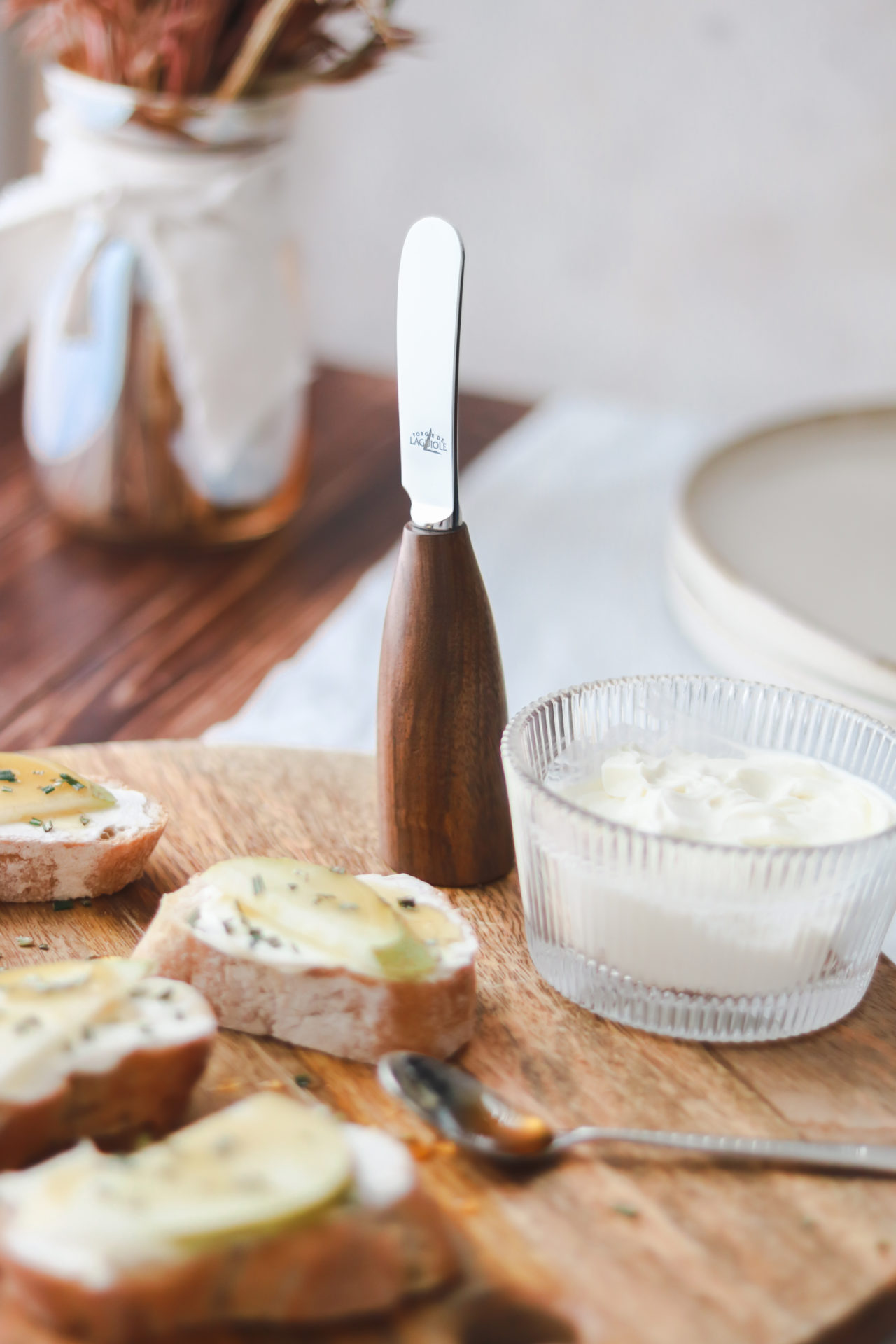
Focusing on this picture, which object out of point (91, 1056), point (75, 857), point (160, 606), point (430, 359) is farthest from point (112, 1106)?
point (160, 606)

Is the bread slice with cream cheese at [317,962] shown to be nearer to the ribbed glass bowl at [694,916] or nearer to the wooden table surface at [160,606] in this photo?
the ribbed glass bowl at [694,916]

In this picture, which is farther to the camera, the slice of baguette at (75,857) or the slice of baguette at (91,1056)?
the slice of baguette at (75,857)

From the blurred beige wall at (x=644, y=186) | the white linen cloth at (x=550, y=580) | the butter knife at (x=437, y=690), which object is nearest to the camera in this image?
the butter knife at (x=437, y=690)

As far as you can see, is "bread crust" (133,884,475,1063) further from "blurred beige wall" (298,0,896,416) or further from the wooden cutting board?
"blurred beige wall" (298,0,896,416)

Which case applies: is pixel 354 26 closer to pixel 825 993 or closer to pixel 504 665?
pixel 504 665

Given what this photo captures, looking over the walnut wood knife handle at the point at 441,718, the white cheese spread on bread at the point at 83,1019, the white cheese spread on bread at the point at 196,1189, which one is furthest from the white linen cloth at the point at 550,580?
the white cheese spread on bread at the point at 196,1189

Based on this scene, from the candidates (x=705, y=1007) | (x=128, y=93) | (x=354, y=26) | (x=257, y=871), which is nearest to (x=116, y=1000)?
(x=257, y=871)

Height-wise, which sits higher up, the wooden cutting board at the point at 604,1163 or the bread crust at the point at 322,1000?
the bread crust at the point at 322,1000

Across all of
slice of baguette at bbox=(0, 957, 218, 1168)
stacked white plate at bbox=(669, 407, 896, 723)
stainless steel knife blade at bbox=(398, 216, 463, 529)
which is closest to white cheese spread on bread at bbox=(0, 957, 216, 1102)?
slice of baguette at bbox=(0, 957, 218, 1168)

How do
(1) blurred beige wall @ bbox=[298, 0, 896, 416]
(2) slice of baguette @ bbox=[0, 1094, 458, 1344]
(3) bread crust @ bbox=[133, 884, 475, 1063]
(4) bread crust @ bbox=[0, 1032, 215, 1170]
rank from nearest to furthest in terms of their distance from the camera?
(2) slice of baguette @ bbox=[0, 1094, 458, 1344], (4) bread crust @ bbox=[0, 1032, 215, 1170], (3) bread crust @ bbox=[133, 884, 475, 1063], (1) blurred beige wall @ bbox=[298, 0, 896, 416]
